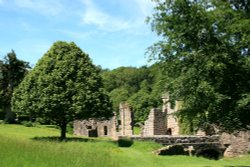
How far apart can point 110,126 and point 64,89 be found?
1802 cm

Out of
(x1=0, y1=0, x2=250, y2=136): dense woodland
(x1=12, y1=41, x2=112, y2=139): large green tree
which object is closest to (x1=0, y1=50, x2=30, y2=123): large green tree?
(x1=12, y1=41, x2=112, y2=139): large green tree

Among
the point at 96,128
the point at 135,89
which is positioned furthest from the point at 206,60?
the point at 135,89

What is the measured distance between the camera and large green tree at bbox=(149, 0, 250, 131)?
17219 mm

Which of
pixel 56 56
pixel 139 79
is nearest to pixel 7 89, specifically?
pixel 56 56

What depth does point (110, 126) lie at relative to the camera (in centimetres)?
5025

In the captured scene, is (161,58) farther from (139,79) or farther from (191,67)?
(139,79)

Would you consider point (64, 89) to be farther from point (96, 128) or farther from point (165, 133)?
point (96, 128)

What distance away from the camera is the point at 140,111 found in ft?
275

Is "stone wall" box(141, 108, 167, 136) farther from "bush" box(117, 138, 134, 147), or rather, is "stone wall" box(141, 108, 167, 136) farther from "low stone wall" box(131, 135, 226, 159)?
"bush" box(117, 138, 134, 147)

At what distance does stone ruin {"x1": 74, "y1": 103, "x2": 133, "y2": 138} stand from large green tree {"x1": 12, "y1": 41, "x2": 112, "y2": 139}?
1207 centimetres

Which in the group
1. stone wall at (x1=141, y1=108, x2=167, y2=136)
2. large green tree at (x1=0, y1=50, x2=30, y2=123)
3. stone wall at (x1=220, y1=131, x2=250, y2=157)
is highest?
large green tree at (x1=0, y1=50, x2=30, y2=123)

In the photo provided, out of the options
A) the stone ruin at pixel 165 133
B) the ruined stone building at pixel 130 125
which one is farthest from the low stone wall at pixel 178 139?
the ruined stone building at pixel 130 125

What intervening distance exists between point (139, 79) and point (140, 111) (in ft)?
115

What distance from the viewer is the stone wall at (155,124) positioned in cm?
4309
